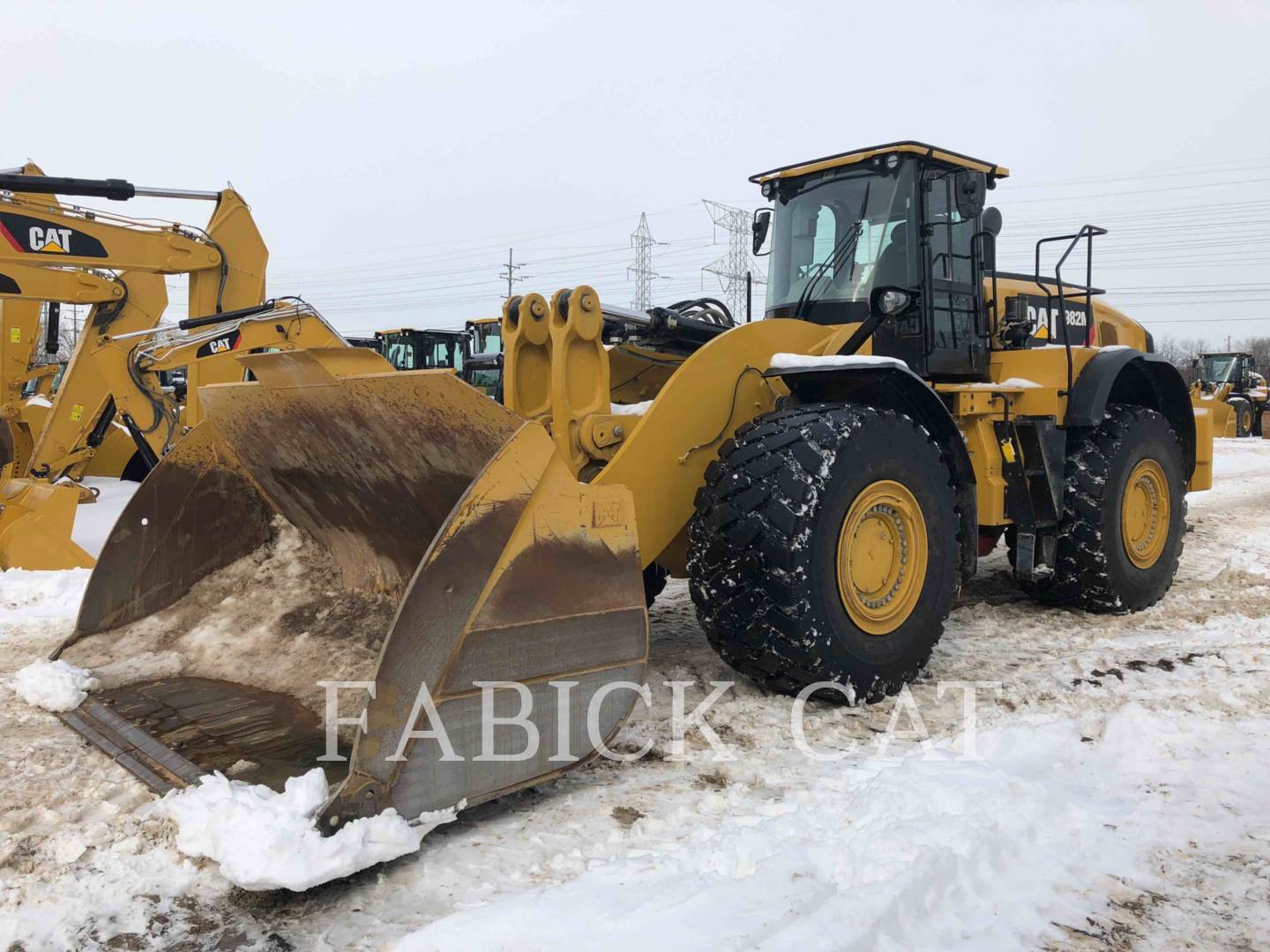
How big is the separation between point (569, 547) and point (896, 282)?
2617 mm

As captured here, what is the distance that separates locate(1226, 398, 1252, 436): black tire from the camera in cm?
2595

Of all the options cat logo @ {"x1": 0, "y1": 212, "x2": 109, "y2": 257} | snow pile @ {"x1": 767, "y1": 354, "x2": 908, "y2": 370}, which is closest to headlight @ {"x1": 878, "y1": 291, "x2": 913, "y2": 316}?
snow pile @ {"x1": 767, "y1": 354, "x2": 908, "y2": 370}

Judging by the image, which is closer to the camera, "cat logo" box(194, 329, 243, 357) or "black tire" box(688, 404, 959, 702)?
"black tire" box(688, 404, 959, 702)

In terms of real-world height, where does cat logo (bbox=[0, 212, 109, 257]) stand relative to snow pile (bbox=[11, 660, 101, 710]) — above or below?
above

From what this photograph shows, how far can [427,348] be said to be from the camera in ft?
46.9

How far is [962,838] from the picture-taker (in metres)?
2.49

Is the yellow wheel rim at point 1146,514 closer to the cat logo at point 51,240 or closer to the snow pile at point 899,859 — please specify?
the snow pile at point 899,859

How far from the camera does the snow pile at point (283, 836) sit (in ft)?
7.42

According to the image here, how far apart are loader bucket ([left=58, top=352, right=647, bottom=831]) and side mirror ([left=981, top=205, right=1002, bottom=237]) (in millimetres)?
3147

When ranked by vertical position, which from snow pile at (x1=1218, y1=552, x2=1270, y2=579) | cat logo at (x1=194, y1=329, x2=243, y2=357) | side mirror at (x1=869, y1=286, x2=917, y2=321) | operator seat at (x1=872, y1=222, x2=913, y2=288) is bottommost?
snow pile at (x1=1218, y1=552, x2=1270, y2=579)

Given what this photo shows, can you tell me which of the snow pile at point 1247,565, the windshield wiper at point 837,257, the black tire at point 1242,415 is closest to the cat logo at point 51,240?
the windshield wiper at point 837,257

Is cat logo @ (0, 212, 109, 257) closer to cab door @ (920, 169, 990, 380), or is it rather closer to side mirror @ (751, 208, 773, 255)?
side mirror @ (751, 208, 773, 255)

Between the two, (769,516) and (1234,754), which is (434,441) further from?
(1234,754)

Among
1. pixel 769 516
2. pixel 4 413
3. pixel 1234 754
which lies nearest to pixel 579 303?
pixel 769 516
